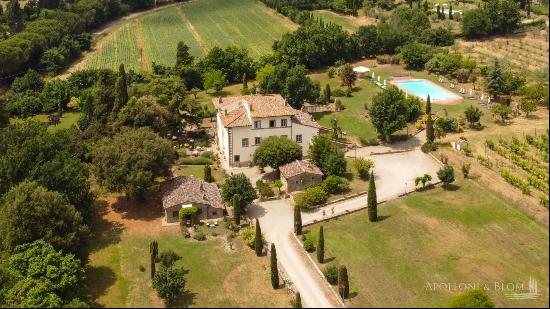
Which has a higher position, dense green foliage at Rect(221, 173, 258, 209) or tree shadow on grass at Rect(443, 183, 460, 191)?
dense green foliage at Rect(221, 173, 258, 209)

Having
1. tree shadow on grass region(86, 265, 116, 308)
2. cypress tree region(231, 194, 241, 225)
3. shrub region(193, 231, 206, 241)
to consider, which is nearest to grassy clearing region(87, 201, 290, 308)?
tree shadow on grass region(86, 265, 116, 308)

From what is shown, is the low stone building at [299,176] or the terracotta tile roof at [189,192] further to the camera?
the low stone building at [299,176]

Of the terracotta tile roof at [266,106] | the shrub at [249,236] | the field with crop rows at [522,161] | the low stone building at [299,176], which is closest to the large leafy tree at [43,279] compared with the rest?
the shrub at [249,236]

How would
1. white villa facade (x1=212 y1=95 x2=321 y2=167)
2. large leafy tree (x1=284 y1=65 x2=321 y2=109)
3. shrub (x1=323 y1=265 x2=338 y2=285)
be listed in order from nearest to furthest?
shrub (x1=323 y1=265 x2=338 y2=285) < white villa facade (x1=212 y1=95 x2=321 y2=167) < large leafy tree (x1=284 y1=65 x2=321 y2=109)

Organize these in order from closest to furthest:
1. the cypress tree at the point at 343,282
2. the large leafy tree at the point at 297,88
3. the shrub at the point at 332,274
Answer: the cypress tree at the point at 343,282, the shrub at the point at 332,274, the large leafy tree at the point at 297,88

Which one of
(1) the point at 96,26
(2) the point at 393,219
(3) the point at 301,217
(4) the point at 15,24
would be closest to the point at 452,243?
(2) the point at 393,219

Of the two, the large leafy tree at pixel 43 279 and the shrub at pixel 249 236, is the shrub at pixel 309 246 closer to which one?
the shrub at pixel 249 236

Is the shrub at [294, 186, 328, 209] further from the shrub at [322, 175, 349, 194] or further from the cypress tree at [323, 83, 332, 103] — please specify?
the cypress tree at [323, 83, 332, 103]

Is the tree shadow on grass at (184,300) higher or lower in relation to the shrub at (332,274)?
higher
